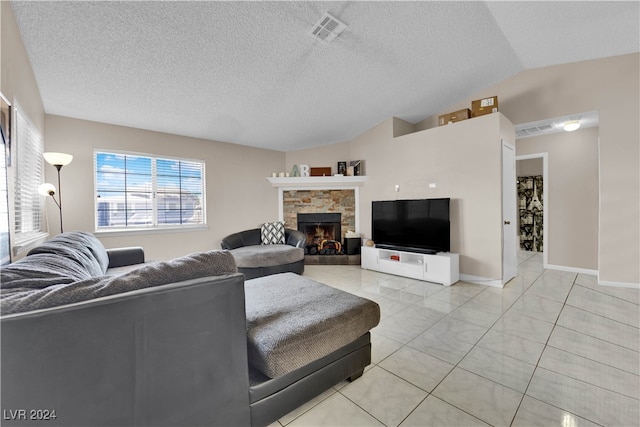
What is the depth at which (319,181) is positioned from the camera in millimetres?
5180

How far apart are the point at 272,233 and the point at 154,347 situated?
400cm

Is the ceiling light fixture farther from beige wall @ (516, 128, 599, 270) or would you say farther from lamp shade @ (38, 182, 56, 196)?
lamp shade @ (38, 182, 56, 196)

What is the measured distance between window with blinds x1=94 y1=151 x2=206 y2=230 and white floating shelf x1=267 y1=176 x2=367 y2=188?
1535 mm

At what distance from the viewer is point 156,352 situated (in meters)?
0.95

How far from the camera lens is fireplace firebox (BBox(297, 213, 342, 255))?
5.42 m

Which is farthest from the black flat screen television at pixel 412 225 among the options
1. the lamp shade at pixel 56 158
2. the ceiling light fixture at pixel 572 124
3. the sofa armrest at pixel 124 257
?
the lamp shade at pixel 56 158

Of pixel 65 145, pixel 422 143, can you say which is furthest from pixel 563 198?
pixel 65 145

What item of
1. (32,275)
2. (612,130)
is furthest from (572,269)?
(32,275)

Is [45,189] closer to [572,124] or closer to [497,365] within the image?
[497,365]

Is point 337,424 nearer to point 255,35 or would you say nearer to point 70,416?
point 70,416

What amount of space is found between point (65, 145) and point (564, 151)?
7.65 m

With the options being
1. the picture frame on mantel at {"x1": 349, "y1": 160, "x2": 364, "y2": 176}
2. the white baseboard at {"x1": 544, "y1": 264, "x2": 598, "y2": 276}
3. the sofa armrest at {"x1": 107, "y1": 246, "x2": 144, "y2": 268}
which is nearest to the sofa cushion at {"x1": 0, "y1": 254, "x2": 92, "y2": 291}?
the sofa armrest at {"x1": 107, "y1": 246, "x2": 144, "y2": 268}

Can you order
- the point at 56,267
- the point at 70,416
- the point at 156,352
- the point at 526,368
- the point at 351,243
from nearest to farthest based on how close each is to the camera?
the point at 70,416
the point at 156,352
the point at 56,267
the point at 526,368
the point at 351,243

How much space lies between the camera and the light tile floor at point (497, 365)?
1.35 meters
